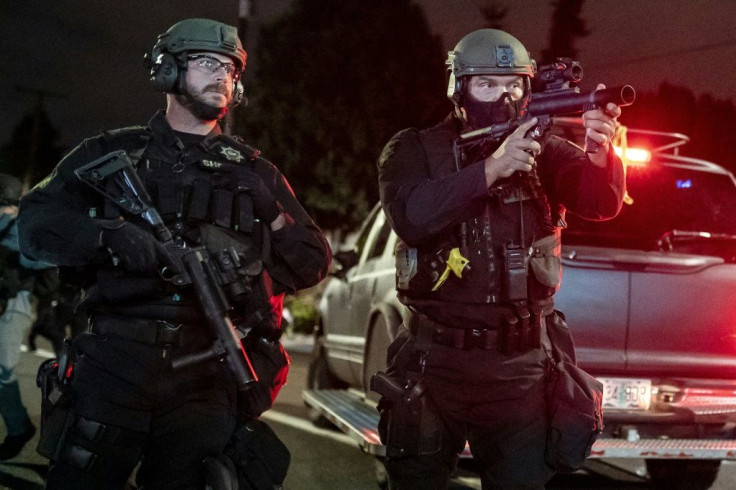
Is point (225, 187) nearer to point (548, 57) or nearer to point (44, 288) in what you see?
point (44, 288)

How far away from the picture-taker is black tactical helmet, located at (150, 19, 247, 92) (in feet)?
10.3

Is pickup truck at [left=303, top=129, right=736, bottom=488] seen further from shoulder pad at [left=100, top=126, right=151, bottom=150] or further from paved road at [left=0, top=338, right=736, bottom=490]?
shoulder pad at [left=100, top=126, right=151, bottom=150]

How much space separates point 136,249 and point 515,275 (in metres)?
1.33

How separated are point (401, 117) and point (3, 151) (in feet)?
253

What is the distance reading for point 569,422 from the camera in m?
3.10

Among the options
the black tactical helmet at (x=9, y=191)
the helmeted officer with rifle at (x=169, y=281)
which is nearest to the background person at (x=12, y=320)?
the black tactical helmet at (x=9, y=191)

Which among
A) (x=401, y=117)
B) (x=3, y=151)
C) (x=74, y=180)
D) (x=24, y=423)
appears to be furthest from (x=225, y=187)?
(x=3, y=151)

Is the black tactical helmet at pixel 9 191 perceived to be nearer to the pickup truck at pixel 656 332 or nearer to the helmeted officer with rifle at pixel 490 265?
the pickup truck at pixel 656 332

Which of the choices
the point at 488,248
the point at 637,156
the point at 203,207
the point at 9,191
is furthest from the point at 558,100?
the point at 9,191

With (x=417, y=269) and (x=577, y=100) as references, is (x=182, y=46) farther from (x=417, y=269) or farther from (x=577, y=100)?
(x=577, y=100)

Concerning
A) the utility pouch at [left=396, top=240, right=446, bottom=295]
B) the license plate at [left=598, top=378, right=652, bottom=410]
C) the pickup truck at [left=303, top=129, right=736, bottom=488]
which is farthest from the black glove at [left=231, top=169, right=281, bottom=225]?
the license plate at [left=598, top=378, right=652, bottom=410]

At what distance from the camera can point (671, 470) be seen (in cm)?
610

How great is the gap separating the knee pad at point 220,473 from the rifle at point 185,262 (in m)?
0.30

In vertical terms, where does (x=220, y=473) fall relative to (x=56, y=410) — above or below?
below
